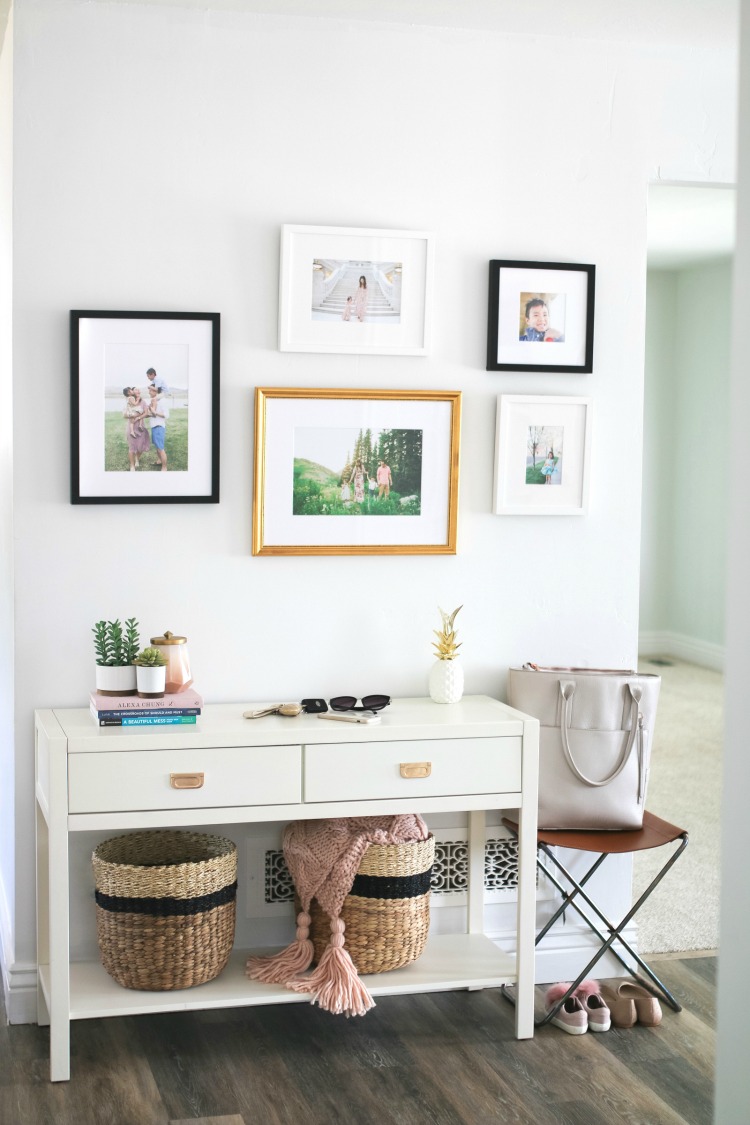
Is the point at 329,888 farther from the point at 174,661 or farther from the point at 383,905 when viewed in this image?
the point at 174,661

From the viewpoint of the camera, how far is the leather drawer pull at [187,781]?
274cm

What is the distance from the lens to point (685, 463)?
27.7 feet

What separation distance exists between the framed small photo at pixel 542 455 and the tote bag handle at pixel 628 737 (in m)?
0.51

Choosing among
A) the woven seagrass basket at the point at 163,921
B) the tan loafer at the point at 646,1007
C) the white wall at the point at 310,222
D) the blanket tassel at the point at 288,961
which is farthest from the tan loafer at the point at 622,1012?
the woven seagrass basket at the point at 163,921

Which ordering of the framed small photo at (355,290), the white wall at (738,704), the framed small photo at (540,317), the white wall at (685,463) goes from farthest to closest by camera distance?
the white wall at (685,463) < the framed small photo at (540,317) < the framed small photo at (355,290) < the white wall at (738,704)

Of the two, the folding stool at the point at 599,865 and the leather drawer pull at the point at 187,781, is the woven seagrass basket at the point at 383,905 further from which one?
the leather drawer pull at the point at 187,781

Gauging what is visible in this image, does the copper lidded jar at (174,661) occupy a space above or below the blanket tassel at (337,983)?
above

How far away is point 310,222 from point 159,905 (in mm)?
1746

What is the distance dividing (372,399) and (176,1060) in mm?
1702

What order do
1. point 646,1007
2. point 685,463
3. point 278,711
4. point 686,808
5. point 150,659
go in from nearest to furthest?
point 150,659 < point 278,711 < point 646,1007 < point 686,808 < point 685,463

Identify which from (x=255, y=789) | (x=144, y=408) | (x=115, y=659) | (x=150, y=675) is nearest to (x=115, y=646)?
(x=115, y=659)

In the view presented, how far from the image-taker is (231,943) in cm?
295

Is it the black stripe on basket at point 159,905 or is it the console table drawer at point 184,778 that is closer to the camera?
the console table drawer at point 184,778

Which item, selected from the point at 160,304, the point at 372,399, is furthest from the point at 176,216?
the point at 372,399
